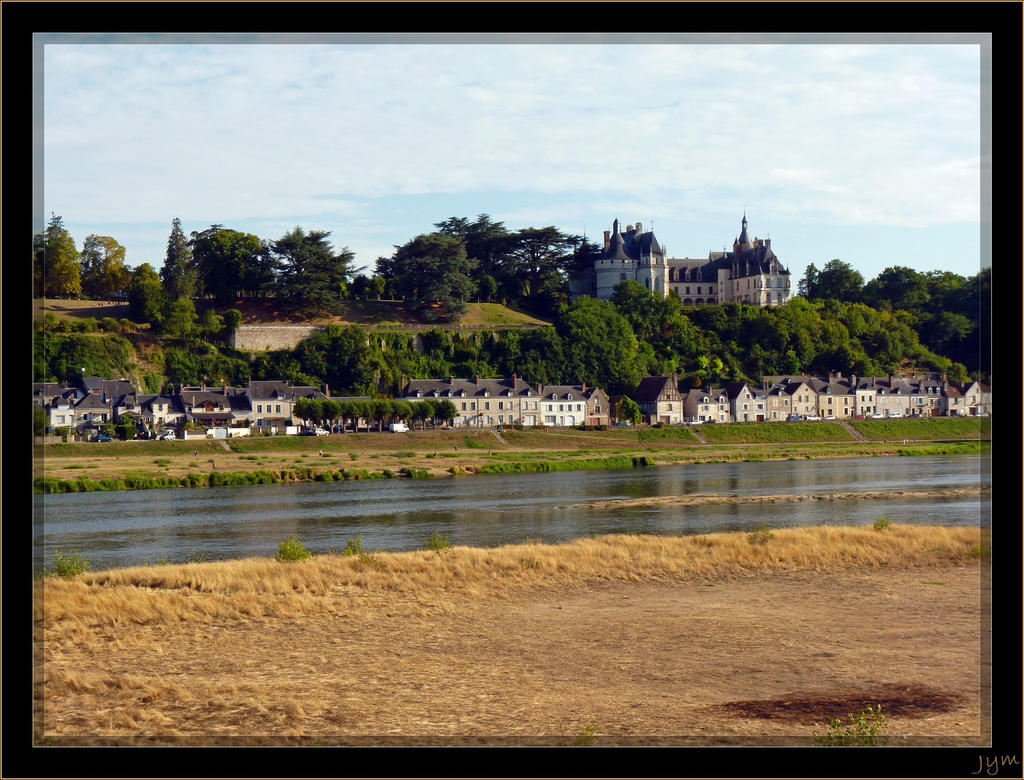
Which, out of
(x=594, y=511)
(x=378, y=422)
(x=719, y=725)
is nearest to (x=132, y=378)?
(x=378, y=422)

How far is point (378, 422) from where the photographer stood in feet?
190

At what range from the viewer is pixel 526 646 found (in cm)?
1066

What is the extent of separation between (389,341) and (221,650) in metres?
64.6

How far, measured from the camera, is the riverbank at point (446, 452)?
39594mm

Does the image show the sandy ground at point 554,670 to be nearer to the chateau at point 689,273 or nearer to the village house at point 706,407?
the village house at point 706,407

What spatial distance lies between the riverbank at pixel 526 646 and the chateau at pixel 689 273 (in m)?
76.9

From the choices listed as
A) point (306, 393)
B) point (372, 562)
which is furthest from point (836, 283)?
point (372, 562)

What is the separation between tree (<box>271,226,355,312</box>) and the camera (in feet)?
251

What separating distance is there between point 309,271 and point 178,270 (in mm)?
9769

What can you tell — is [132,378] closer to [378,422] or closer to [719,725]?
[378,422]

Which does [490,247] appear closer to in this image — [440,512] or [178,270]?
[178,270]

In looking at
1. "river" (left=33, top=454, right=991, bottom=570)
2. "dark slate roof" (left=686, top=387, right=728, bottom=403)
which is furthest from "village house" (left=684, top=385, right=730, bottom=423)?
"river" (left=33, top=454, right=991, bottom=570)

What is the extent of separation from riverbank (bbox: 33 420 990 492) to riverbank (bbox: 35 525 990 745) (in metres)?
25.1
